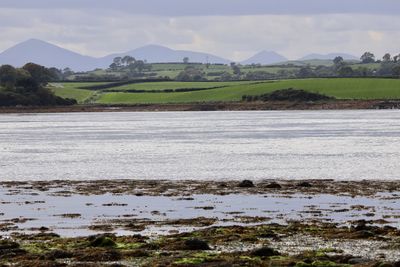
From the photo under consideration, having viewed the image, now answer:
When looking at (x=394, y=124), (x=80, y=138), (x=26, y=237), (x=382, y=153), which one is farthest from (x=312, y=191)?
(x=394, y=124)

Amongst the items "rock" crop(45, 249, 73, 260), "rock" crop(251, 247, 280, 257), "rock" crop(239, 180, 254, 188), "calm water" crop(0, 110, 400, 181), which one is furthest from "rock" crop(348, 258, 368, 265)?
"calm water" crop(0, 110, 400, 181)

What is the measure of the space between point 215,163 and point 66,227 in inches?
1273

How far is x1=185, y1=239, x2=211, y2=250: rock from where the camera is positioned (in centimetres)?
3036

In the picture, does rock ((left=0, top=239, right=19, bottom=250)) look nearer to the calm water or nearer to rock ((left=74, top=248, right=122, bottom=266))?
rock ((left=74, top=248, right=122, bottom=266))

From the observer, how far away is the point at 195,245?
30484mm

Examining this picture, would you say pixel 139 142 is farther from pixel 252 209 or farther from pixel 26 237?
pixel 26 237

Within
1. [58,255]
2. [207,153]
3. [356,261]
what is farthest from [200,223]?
[207,153]

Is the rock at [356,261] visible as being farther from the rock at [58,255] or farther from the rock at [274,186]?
the rock at [274,186]

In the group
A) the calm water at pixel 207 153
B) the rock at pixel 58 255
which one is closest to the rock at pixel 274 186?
the calm water at pixel 207 153

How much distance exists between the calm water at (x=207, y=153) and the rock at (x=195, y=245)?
1023 inches

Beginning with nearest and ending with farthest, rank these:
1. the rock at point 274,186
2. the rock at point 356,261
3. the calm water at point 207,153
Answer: the rock at point 356,261 → the rock at point 274,186 → the calm water at point 207,153

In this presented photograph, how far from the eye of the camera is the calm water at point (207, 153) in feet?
198

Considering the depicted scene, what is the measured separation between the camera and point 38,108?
19588 cm

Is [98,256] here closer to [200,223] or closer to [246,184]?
[200,223]
